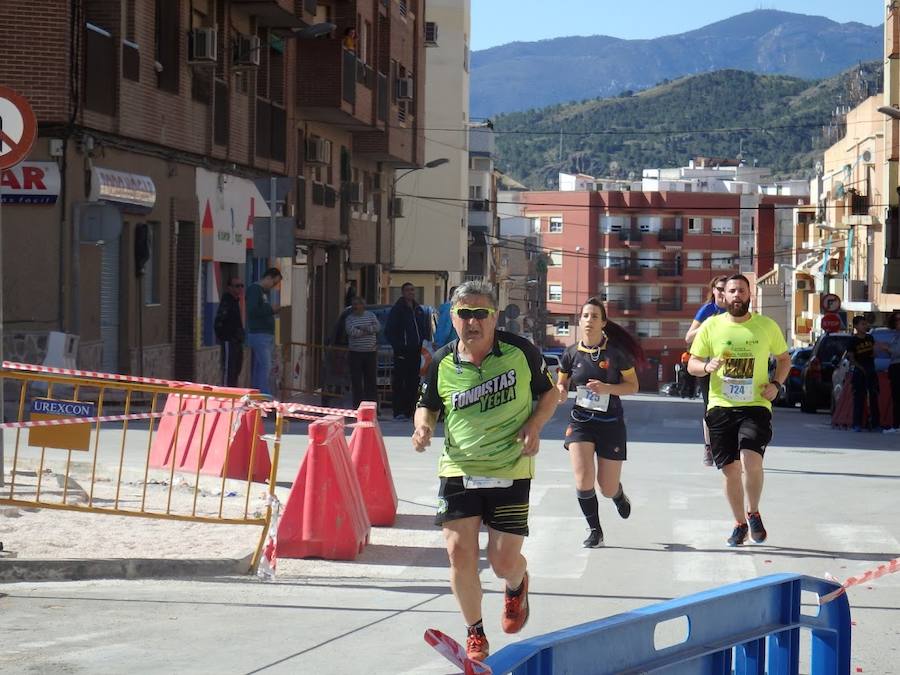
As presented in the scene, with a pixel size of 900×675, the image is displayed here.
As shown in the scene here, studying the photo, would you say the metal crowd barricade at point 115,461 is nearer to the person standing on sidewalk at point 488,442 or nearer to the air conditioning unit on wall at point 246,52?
the person standing on sidewalk at point 488,442

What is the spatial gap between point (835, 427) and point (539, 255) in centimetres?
10494

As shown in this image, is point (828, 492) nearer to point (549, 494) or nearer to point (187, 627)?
point (549, 494)

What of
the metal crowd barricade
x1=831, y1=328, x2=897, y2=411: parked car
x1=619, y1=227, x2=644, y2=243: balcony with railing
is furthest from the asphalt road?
x1=619, y1=227, x2=644, y2=243: balcony with railing

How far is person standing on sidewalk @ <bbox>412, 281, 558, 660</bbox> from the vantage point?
7.64 meters

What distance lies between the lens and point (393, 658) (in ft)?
24.4

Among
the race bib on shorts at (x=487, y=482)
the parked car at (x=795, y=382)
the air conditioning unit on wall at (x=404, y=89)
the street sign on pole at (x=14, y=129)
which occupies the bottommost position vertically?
the parked car at (x=795, y=382)

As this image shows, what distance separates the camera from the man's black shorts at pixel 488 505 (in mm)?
7660

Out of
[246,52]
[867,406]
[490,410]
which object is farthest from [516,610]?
[246,52]

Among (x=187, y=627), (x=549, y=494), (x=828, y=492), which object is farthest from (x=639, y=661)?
(x=828, y=492)

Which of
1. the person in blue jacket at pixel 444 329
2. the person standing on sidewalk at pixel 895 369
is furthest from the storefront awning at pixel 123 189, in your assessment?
the person standing on sidewalk at pixel 895 369

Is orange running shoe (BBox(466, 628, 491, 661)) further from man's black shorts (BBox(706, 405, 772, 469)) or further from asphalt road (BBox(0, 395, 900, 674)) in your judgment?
man's black shorts (BBox(706, 405, 772, 469))

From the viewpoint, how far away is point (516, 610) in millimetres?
7738

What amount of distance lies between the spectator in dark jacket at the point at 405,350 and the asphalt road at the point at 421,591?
8.03 metres

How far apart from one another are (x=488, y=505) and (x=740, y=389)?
4157 mm
